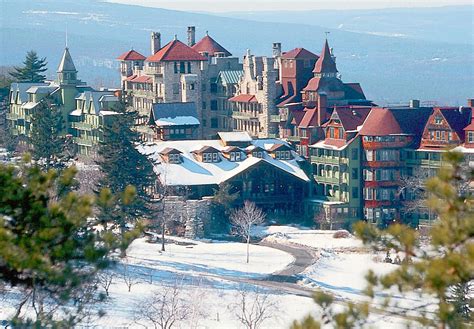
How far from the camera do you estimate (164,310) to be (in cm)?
4666

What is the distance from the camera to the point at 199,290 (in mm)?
51812

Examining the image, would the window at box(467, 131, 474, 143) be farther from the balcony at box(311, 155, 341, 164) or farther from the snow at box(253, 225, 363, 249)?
the snow at box(253, 225, 363, 249)

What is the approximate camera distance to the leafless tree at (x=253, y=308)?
4600cm

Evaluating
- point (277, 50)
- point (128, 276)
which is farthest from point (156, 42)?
point (128, 276)

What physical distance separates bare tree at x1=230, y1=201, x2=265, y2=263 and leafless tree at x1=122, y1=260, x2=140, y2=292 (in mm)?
10278

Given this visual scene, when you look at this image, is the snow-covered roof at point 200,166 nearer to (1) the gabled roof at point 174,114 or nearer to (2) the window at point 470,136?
(1) the gabled roof at point 174,114

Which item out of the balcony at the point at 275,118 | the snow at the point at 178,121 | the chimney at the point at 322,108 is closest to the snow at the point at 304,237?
the chimney at the point at 322,108

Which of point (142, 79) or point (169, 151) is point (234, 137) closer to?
point (169, 151)

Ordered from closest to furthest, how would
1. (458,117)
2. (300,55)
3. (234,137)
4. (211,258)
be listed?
(211,258) → (458,117) → (234,137) → (300,55)

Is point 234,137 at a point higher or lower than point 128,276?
higher

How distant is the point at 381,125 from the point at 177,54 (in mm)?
20785

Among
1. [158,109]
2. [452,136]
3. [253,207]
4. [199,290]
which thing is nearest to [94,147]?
[158,109]

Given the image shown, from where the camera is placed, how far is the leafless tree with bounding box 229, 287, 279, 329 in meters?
46.0

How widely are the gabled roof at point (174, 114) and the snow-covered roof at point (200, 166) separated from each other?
7144mm
